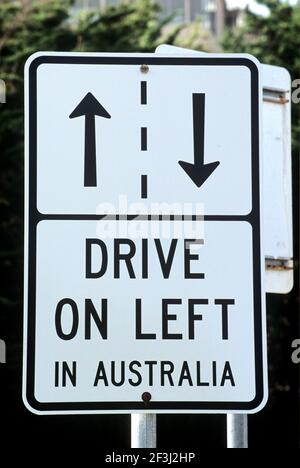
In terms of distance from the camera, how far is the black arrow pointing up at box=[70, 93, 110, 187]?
2553 mm

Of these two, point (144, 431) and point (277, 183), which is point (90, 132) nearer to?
point (144, 431)

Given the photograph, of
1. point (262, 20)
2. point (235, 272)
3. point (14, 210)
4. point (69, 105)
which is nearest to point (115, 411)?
point (235, 272)

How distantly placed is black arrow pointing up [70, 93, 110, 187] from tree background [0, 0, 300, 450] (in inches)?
430

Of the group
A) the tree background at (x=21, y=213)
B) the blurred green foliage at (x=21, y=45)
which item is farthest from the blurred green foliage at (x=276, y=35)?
the blurred green foliage at (x=21, y=45)

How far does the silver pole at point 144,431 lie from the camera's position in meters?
2.46

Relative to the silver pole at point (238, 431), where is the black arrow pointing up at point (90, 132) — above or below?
above

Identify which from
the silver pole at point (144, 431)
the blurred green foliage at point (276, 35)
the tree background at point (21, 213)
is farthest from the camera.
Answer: the blurred green foliage at point (276, 35)

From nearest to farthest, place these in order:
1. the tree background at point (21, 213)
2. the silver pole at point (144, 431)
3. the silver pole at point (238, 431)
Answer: the silver pole at point (144, 431) < the silver pole at point (238, 431) < the tree background at point (21, 213)

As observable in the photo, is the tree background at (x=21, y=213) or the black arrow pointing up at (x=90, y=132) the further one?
the tree background at (x=21, y=213)

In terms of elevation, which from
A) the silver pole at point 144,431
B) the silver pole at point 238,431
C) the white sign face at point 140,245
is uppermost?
the white sign face at point 140,245

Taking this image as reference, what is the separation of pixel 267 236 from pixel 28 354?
1.99 metres

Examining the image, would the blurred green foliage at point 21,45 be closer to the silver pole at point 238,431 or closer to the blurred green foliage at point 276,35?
the blurred green foliage at point 276,35

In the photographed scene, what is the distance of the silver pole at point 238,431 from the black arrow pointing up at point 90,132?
5.30 ft
